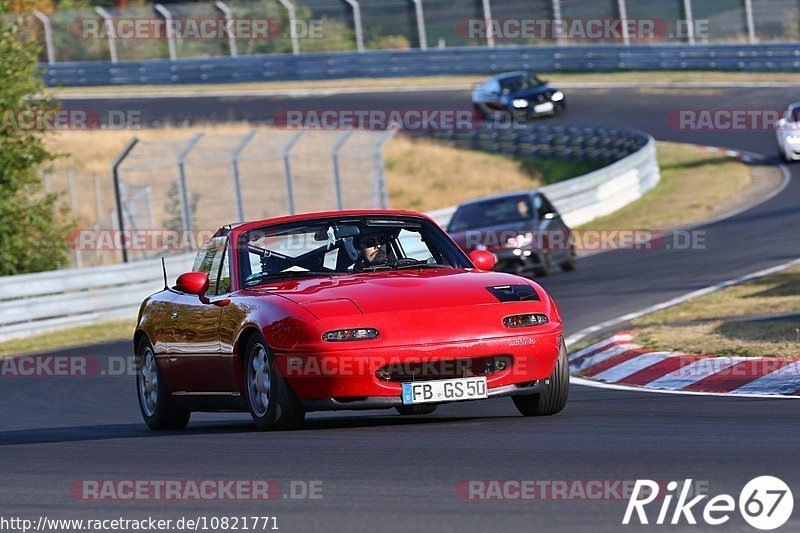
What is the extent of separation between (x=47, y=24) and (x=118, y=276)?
1374 inches

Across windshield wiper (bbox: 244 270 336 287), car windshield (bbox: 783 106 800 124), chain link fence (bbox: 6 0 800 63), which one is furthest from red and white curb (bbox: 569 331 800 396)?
chain link fence (bbox: 6 0 800 63)

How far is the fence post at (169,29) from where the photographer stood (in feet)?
173

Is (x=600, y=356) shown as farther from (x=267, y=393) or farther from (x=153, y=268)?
(x=153, y=268)

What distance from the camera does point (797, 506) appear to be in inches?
225

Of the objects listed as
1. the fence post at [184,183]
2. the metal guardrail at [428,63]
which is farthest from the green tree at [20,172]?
the metal guardrail at [428,63]

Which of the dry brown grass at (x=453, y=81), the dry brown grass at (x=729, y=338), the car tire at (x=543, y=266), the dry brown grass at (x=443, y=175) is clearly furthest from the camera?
the dry brown grass at (x=453, y=81)

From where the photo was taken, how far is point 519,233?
2239 cm

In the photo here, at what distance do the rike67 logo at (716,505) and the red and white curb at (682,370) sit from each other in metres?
3.93

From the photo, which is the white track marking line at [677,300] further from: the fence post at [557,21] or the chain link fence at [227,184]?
the fence post at [557,21]

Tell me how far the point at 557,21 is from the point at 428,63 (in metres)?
5.24

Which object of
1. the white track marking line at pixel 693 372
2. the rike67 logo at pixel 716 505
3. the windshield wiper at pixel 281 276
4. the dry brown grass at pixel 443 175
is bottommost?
the dry brown grass at pixel 443 175

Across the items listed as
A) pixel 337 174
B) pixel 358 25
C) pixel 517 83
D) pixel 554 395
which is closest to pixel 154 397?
pixel 554 395

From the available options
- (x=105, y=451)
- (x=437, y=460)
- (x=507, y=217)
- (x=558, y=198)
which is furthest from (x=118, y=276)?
(x=437, y=460)

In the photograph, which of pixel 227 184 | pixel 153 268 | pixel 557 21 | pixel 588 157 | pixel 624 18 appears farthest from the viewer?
pixel 557 21
